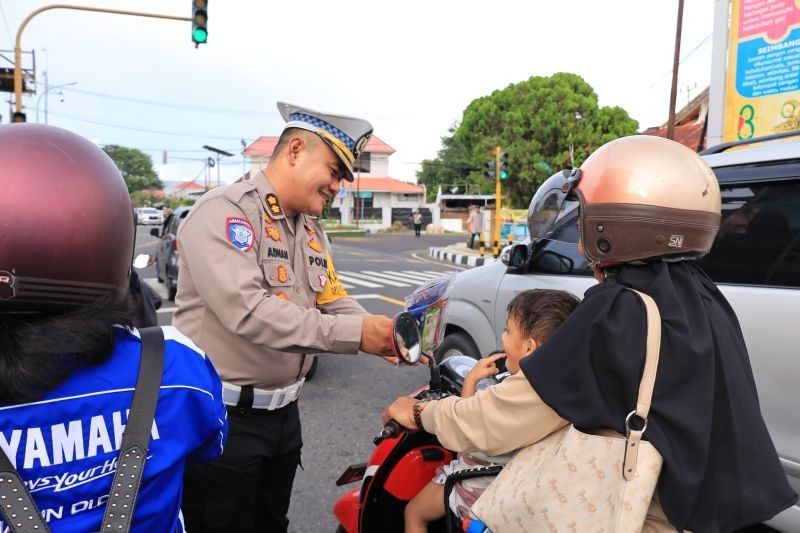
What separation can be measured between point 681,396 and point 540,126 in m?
28.4

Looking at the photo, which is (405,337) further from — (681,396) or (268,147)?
(268,147)

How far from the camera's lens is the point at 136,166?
76.4 metres

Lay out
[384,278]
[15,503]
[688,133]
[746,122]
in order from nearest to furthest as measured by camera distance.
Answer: [15,503] < [746,122] < [384,278] < [688,133]

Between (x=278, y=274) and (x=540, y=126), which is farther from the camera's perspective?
(x=540, y=126)

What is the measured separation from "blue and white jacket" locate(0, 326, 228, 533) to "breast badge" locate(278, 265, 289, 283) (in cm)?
68

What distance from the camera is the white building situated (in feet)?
148

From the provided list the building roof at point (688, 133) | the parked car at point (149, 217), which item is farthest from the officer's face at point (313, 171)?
the parked car at point (149, 217)

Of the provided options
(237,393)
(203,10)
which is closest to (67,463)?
(237,393)

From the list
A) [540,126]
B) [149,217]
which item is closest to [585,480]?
[540,126]

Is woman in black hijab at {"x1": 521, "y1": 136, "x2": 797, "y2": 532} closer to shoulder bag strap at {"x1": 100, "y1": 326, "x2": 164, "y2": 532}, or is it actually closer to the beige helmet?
the beige helmet

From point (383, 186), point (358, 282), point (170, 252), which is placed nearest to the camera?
point (170, 252)

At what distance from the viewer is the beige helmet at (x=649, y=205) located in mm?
1210

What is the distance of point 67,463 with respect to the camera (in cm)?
86

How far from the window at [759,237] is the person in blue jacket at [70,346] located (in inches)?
89.1
